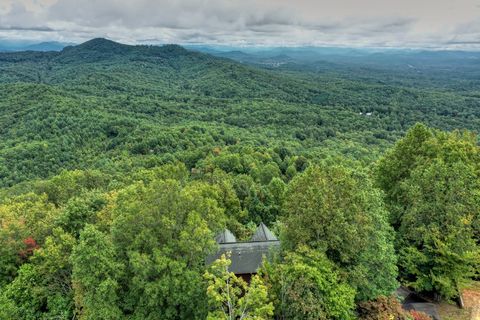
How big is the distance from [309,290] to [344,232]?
13.4 feet

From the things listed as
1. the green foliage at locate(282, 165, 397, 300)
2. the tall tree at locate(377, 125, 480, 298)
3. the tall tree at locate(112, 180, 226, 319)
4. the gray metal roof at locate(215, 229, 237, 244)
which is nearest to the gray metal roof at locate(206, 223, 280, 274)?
the gray metal roof at locate(215, 229, 237, 244)

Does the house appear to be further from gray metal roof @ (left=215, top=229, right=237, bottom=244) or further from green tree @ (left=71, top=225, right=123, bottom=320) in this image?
green tree @ (left=71, top=225, right=123, bottom=320)

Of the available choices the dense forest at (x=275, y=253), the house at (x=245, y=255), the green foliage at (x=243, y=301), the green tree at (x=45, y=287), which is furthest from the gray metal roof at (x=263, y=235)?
the green tree at (x=45, y=287)

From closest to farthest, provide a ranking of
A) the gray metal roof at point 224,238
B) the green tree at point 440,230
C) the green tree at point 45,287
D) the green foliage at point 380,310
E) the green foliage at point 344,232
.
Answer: the green foliage at point 344,232, the green foliage at point 380,310, the green tree at point 45,287, the green tree at point 440,230, the gray metal roof at point 224,238

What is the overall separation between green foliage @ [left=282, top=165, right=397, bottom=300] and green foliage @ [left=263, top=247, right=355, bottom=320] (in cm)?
115

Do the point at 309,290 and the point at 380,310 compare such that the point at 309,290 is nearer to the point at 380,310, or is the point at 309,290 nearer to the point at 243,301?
the point at 243,301

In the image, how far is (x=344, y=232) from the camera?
20.4 m

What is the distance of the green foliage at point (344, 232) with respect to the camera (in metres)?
20.5

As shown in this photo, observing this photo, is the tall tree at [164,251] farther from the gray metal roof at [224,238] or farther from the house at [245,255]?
the gray metal roof at [224,238]

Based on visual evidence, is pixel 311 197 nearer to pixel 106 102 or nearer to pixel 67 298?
pixel 67 298

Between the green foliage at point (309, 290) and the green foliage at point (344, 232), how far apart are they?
1.15m

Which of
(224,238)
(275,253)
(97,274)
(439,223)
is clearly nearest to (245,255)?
(275,253)

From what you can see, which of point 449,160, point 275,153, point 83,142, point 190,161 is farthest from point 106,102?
point 449,160

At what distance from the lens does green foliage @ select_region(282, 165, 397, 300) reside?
20.5 meters
